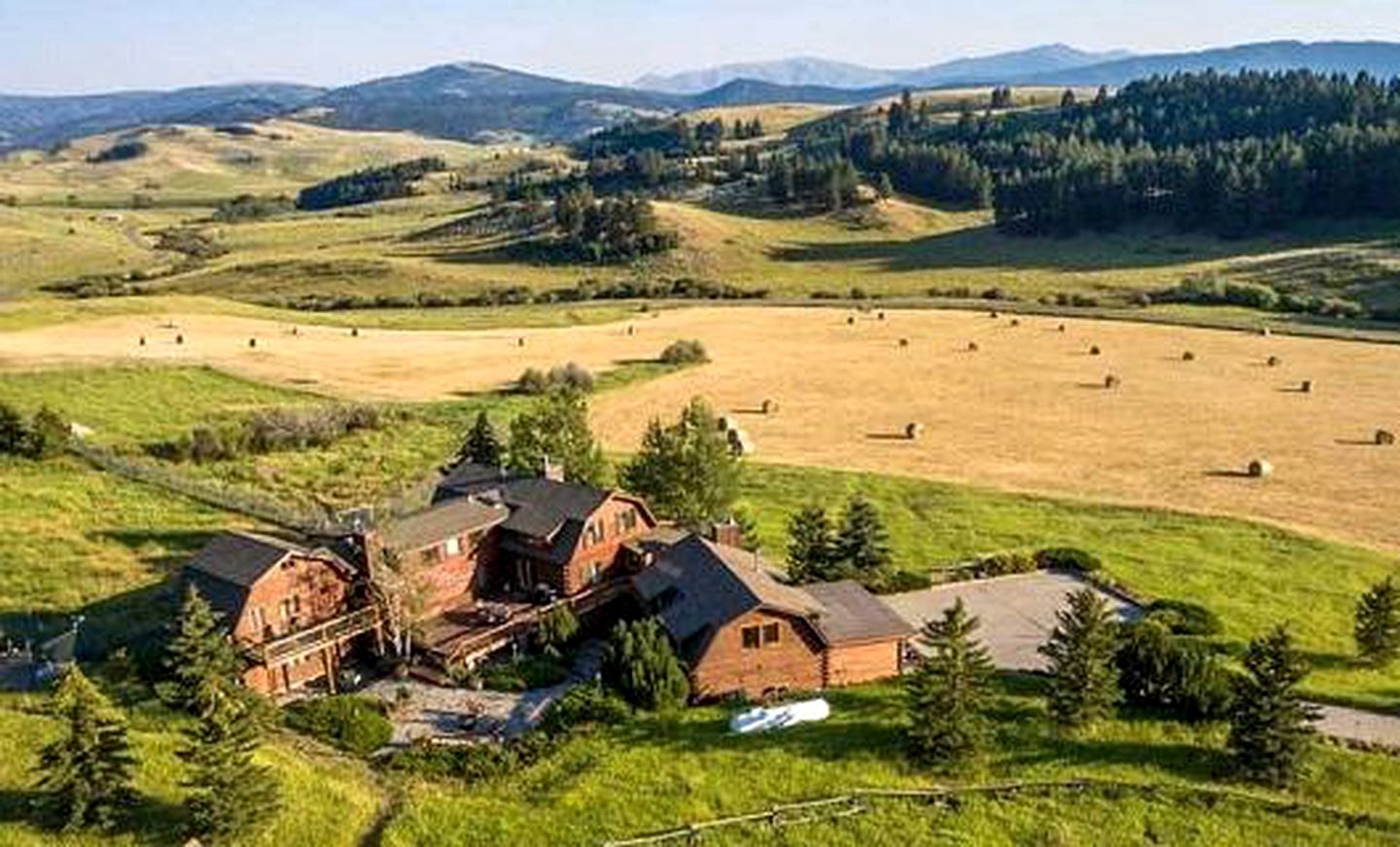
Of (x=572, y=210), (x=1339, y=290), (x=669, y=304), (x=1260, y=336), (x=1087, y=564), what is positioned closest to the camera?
(x=1087, y=564)

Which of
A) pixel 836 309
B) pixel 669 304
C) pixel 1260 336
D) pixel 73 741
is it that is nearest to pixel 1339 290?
pixel 1260 336

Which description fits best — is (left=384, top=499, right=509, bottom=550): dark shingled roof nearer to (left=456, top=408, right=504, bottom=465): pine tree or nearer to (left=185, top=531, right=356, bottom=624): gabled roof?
(left=185, top=531, right=356, bottom=624): gabled roof

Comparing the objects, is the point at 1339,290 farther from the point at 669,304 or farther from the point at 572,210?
the point at 572,210

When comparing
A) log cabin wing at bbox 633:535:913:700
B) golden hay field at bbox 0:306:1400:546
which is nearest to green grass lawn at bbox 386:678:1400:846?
log cabin wing at bbox 633:535:913:700

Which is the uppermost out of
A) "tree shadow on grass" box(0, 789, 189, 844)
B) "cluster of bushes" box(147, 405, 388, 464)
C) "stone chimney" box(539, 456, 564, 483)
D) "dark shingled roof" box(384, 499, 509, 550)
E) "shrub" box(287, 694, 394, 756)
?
"stone chimney" box(539, 456, 564, 483)

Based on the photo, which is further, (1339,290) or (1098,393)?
(1339,290)

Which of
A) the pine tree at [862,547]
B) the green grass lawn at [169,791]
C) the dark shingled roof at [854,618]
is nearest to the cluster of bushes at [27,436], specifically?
the green grass lawn at [169,791]

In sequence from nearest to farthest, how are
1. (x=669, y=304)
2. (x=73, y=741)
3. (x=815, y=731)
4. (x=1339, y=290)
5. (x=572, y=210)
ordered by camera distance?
1. (x=73, y=741)
2. (x=815, y=731)
3. (x=1339, y=290)
4. (x=669, y=304)
5. (x=572, y=210)
